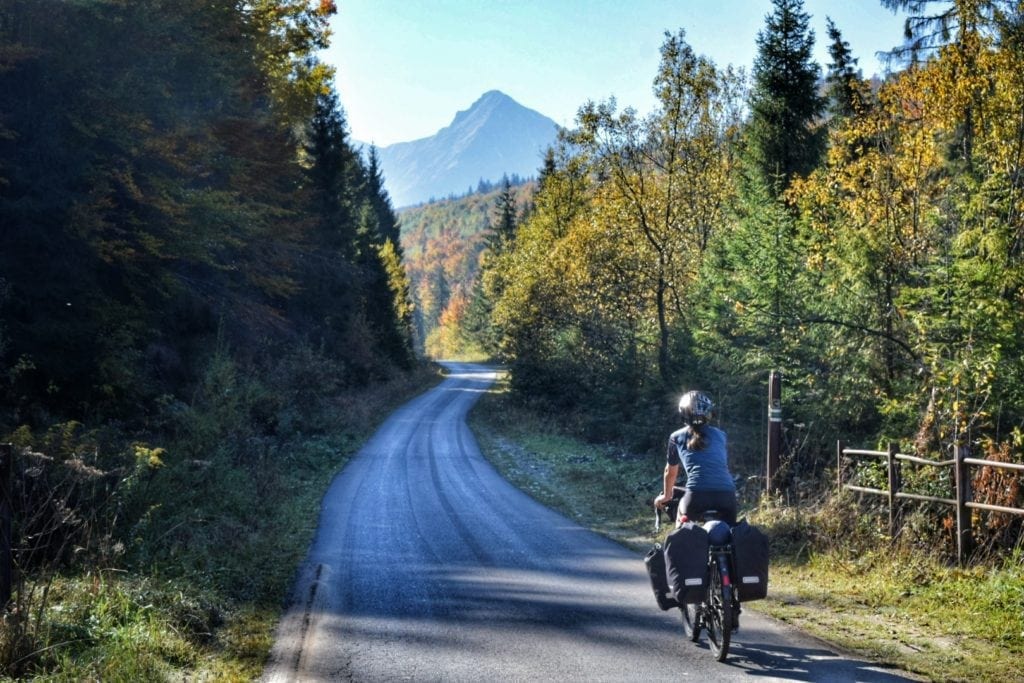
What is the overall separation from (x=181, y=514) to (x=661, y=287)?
18596mm

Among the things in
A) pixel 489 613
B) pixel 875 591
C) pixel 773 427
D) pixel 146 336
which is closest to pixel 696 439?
pixel 489 613

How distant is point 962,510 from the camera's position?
923 centimetres

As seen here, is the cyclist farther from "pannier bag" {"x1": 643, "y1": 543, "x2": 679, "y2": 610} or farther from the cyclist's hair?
"pannier bag" {"x1": 643, "y1": 543, "x2": 679, "y2": 610}

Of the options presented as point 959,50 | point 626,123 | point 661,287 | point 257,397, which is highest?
point 626,123

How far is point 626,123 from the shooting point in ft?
84.1

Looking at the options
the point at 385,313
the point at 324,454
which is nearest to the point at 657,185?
the point at 324,454

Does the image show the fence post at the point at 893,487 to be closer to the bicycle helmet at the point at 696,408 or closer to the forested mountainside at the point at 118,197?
the bicycle helmet at the point at 696,408

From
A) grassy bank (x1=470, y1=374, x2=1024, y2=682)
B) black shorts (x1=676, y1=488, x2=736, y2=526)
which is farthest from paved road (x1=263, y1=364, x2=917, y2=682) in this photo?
black shorts (x1=676, y1=488, x2=736, y2=526)

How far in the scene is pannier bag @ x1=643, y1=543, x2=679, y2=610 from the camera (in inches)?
267

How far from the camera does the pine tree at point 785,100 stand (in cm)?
2547

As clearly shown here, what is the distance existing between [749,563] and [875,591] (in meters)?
3.13

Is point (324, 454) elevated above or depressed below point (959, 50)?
below

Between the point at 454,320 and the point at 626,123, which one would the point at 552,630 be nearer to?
the point at 626,123

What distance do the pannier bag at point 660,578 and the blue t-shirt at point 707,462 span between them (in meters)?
0.64
